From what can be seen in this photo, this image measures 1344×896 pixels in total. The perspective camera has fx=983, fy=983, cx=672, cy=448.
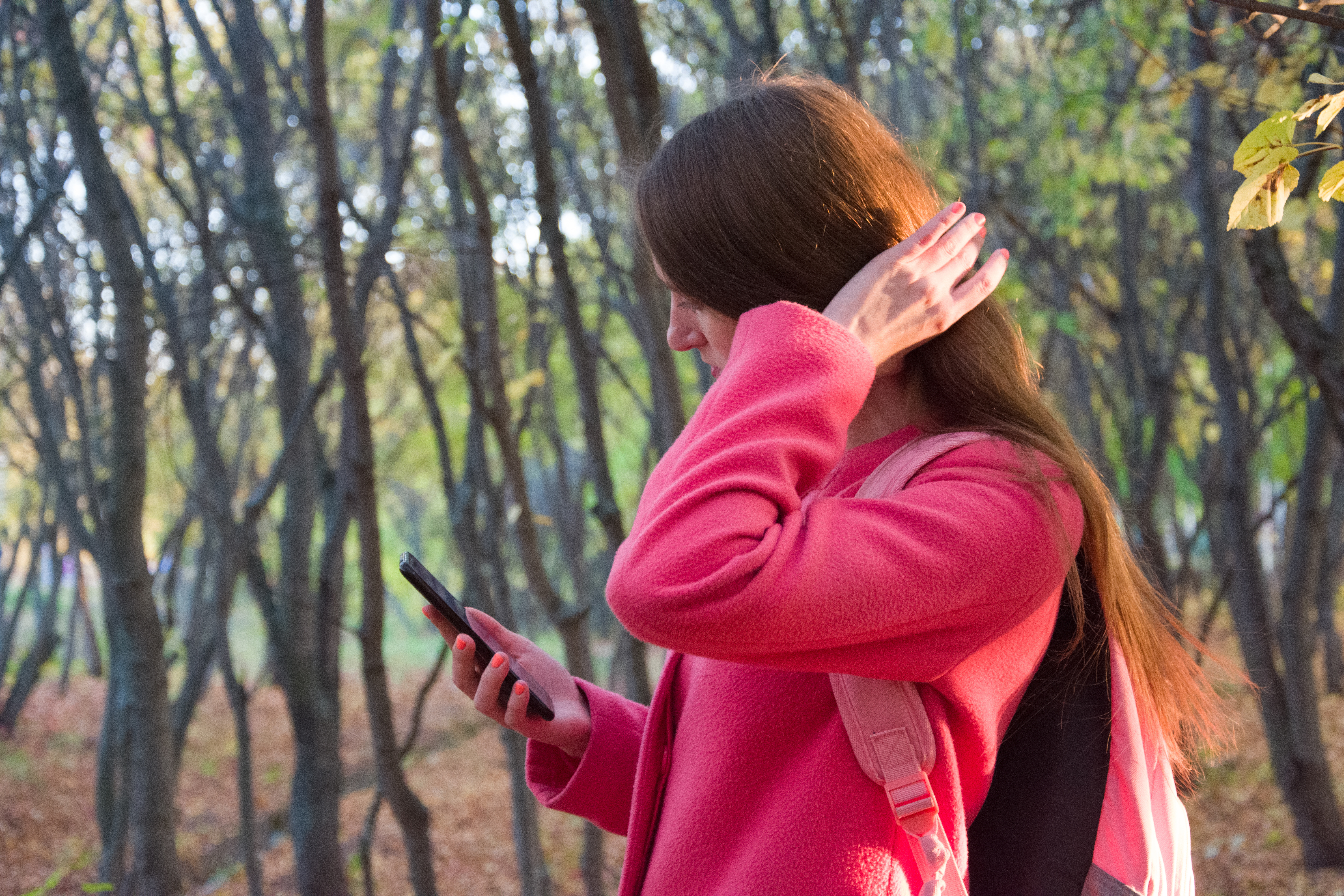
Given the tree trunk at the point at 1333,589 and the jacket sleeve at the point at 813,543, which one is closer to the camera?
the jacket sleeve at the point at 813,543

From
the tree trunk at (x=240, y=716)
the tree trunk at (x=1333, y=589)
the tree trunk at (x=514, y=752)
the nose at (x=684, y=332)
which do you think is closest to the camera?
the nose at (x=684, y=332)

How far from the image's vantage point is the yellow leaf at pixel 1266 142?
1.09 metres

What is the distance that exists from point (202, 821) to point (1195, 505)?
1339 centimetres

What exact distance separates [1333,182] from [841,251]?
527 millimetres

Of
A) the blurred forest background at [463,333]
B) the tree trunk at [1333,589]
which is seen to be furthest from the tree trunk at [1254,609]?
the tree trunk at [1333,589]

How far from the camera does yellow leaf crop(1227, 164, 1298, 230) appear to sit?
43.6 inches

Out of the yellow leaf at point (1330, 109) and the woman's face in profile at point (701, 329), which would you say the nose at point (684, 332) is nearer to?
the woman's face in profile at point (701, 329)

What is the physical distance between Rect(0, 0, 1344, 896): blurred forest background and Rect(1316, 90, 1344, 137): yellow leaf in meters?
0.32

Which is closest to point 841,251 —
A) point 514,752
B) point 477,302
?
point 514,752

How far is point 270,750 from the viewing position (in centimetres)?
1016

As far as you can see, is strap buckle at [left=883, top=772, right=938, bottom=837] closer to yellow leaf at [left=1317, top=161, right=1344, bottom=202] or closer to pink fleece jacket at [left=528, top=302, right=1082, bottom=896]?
pink fleece jacket at [left=528, top=302, right=1082, bottom=896]

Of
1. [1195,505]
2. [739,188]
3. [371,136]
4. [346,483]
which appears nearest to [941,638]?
[739,188]

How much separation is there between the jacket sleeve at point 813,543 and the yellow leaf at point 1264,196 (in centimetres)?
39

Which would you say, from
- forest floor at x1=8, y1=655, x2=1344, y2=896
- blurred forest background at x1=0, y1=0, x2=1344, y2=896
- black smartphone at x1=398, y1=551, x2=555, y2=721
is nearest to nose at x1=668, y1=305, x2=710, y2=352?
blurred forest background at x1=0, y1=0, x2=1344, y2=896
